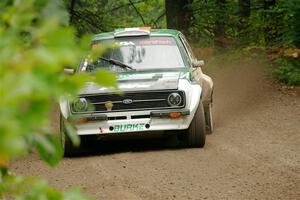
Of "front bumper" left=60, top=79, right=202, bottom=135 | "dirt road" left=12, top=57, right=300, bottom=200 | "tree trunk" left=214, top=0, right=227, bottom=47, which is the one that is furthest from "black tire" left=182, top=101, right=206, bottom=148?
"tree trunk" left=214, top=0, right=227, bottom=47

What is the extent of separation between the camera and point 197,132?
9.59 metres

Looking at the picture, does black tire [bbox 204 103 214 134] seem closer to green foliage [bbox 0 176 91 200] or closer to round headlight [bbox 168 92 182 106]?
round headlight [bbox 168 92 182 106]

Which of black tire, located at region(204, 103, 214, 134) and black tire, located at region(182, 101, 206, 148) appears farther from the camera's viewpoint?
black tire, located at region(204, 103, 214, 134)

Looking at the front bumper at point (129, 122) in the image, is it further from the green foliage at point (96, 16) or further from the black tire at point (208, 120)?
the green foliage at point (96, 16)

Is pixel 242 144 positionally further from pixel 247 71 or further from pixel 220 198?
pixel 247 71

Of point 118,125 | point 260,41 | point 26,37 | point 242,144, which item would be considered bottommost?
point 260,41

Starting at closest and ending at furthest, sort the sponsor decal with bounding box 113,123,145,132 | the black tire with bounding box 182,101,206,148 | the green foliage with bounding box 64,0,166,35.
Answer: the sponsor decal with bounding box 113,123,145,132 → the black tire with bounding box 182,101,206,148 → the green foliage with bounding box 64,0,166,35

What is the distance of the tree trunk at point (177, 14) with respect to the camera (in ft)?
67.2

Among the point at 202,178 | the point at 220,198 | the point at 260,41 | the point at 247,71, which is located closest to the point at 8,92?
the point at 220,198

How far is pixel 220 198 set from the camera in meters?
6.79

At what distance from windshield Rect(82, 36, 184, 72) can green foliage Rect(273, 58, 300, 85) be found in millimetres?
5473

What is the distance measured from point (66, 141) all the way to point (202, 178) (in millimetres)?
2296

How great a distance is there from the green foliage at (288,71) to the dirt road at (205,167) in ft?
8.62

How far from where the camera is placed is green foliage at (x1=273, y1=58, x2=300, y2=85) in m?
15.6
